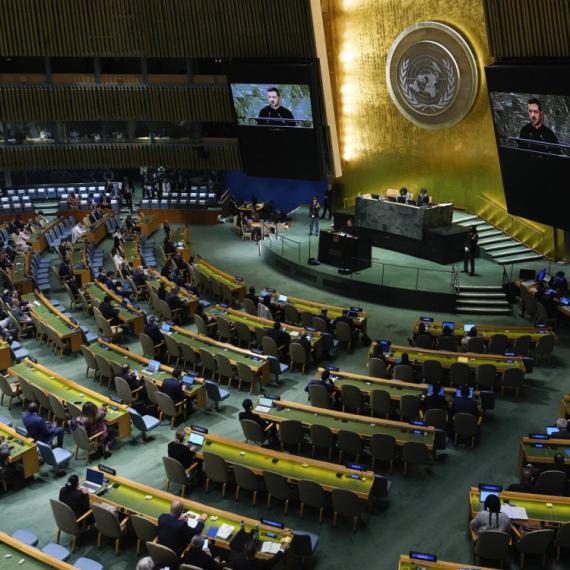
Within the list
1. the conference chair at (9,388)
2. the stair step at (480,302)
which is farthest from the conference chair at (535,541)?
the stair step at (480,302)

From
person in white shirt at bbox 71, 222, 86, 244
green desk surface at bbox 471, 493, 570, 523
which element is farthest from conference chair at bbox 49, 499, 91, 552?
person in white shirt at bbox 71, 222, 86, 244

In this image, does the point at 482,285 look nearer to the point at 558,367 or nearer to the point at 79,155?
the point at 558,367

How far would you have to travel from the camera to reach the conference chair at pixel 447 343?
1380cm

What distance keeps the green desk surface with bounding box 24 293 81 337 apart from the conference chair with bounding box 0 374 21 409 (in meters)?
2.11

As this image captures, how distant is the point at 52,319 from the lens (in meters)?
15.5

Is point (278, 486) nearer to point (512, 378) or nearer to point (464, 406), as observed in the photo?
point (464, 406)

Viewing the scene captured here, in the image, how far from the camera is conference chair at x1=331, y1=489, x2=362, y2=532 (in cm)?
863

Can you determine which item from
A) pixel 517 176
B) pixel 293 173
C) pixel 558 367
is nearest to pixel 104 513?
pixel 558 367

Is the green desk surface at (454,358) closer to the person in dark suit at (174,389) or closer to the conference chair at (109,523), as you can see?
the person in dark suit at (174,389)

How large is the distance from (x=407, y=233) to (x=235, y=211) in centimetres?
944

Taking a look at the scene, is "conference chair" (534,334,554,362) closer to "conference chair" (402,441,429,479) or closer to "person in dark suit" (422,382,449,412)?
"person in dark suit" (422,382,449,412)

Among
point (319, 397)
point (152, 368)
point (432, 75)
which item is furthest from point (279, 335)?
point (432, 75)

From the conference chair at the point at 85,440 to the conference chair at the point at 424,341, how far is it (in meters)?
6.79

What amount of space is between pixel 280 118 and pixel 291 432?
1413 centimetres
